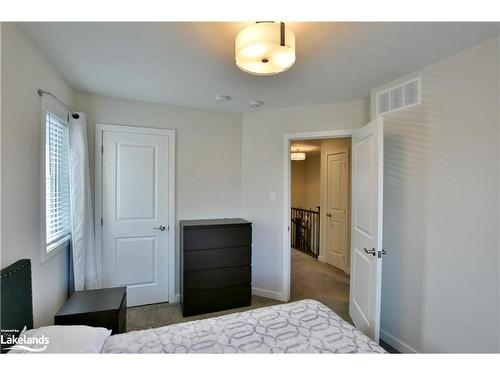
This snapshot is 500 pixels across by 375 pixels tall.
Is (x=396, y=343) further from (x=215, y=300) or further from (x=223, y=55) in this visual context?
(x=223, y=55)

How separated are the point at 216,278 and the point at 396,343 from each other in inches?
71.4

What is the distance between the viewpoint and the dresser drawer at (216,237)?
109 inches

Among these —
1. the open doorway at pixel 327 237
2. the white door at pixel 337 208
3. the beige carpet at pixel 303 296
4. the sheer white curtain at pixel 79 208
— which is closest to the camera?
the sheer white curtain at pixel 79 208

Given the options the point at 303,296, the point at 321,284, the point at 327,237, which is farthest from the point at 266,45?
the point at 327,237

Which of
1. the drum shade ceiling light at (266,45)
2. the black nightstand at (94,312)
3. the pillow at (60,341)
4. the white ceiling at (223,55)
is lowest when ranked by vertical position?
the black nightstand at (94,312)

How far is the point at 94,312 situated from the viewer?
6.01ft

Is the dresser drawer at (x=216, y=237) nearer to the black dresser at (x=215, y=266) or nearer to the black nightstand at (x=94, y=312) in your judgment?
the black dresser at (x=215, y=266)

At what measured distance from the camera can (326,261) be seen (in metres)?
4.83

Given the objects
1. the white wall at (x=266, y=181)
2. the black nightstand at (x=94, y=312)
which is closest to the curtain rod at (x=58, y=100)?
the black nightstand at (x=94, y=312)

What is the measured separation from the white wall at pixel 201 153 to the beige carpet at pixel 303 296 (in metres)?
0.66

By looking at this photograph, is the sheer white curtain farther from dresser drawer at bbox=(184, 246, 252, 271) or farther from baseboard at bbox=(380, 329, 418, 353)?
baseboard at bbox=(380, 329, 418, 353)

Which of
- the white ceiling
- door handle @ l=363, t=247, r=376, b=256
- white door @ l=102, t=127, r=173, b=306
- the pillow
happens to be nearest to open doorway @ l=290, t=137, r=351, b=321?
door handle @ l=363, t=247, r=376, b=256
